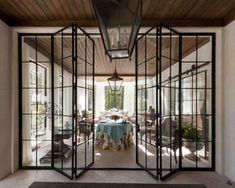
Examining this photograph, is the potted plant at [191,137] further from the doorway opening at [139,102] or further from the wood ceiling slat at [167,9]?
the wood ceiling slat at [167,9]

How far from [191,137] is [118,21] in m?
3.29

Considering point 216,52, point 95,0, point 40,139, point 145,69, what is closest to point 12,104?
point 40,139

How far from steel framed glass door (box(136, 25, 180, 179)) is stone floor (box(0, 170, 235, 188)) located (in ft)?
0.64

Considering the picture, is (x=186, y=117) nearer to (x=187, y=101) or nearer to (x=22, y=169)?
(x=187, y=101)

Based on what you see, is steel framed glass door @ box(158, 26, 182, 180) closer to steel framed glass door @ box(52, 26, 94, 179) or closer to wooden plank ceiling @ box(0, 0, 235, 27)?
wooden plank ceiling @ box(0, 0, 235, 27)

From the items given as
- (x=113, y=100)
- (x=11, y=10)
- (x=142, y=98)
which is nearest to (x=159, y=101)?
(x=142, y=98)

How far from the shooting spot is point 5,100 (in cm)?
377

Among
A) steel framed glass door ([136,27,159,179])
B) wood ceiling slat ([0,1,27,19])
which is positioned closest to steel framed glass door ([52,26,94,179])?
wood ceiling slat ([0,1,27,19])

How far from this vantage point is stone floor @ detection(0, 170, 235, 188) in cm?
348

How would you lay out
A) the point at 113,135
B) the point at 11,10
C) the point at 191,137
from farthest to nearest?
the point at 113,135
the point at 191,137
the point at 11,10

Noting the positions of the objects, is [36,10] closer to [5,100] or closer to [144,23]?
[5,100]

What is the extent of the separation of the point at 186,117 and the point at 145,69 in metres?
1.28

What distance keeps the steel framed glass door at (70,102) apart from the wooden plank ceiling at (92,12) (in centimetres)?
27

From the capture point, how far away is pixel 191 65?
14.3 feet
